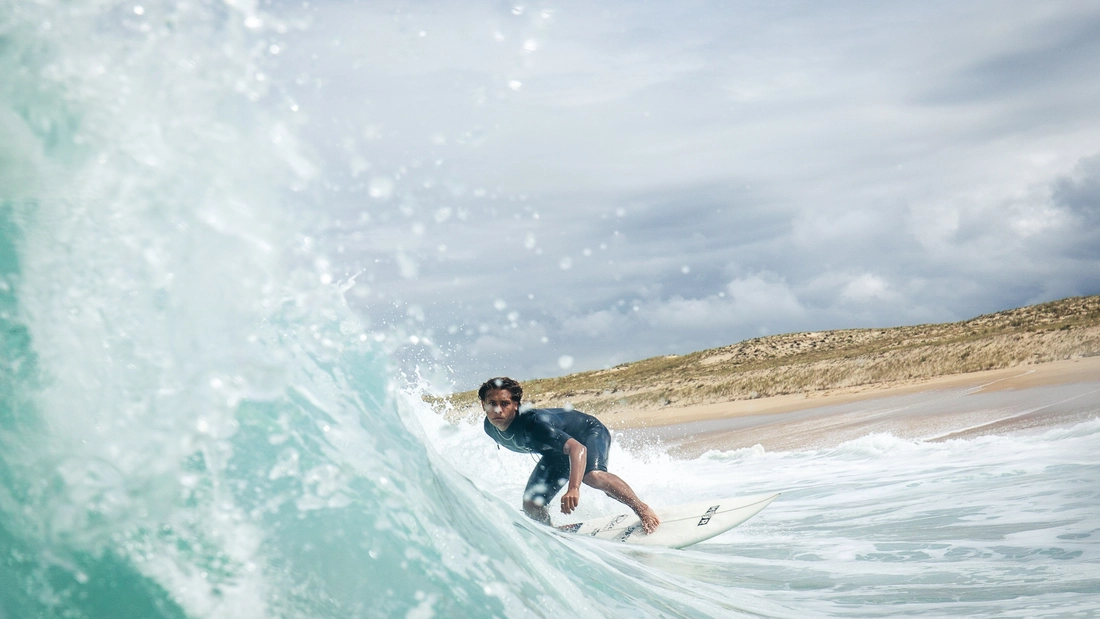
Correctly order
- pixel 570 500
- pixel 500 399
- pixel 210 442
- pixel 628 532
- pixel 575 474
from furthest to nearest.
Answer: pixel 628 532, pixel 500 399, pixel 575 474, pixel 570 500, pixel 210 442

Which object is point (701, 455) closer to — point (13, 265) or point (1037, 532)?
point (1037, 532)

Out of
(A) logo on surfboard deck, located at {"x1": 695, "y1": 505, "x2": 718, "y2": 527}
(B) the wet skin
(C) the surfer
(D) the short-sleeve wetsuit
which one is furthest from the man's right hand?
(A) logo on surfboard deck, located at {"x1": 695, "y1": 505, "x2": 718, "y2": 527}

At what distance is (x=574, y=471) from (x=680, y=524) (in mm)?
1124

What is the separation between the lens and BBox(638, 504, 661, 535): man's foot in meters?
6.35

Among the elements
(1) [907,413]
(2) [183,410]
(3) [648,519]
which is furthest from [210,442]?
(1) [907,413]

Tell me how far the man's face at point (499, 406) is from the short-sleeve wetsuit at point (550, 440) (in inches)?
4.4

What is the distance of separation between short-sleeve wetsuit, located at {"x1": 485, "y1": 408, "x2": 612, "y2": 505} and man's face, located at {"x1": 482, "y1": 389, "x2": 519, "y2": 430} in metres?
0.11

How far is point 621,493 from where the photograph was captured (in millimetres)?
6234

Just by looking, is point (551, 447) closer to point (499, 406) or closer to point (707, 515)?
point (499, 406)

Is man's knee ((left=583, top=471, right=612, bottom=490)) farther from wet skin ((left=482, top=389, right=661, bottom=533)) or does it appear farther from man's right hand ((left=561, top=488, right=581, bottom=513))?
man's right hand ((left=561, top=488, right=581, bottom=513))

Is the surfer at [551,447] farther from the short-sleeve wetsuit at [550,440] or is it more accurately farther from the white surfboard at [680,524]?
the white surfboard at [680,524]

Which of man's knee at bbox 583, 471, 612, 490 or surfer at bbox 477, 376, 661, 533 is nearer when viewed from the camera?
surfer at bbox 477, 376, 661, 533

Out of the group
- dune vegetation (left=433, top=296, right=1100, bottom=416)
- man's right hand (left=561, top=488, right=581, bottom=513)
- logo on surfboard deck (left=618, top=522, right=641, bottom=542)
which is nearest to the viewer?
man's right hand (left=561, top=488, right=581, bottom=513)

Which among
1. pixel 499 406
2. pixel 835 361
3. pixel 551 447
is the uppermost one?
pixel 835 361
